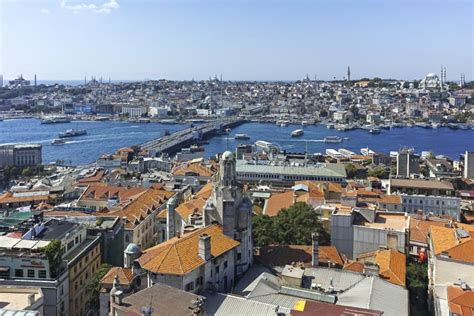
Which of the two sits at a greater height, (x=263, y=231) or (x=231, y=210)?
(x=231, y=210)

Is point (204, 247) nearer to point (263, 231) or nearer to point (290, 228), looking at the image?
point (263, 231)

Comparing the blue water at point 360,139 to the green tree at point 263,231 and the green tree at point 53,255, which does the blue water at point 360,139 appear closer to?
the green tree at point 263,231

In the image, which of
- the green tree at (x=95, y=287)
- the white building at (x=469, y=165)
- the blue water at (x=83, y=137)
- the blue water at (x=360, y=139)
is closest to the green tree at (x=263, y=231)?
the green tree at (x=95, y=287)

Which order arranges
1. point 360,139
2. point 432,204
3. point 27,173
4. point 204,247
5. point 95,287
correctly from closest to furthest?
1. point 204,247
2. point 95,287
3. point 432,204
4. point 27,173
5. point 360,139

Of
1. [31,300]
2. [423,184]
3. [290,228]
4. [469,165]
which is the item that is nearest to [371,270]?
[290,228]

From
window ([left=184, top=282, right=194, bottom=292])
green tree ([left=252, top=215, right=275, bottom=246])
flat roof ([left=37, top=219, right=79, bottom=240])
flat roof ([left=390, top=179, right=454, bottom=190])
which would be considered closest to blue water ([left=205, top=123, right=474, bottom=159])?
flat roof ([left=390, top=179, right=454, bottom=190])

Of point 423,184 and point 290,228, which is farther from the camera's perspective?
point 423,184

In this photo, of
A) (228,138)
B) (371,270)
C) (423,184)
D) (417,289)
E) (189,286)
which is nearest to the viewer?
(189,286)
